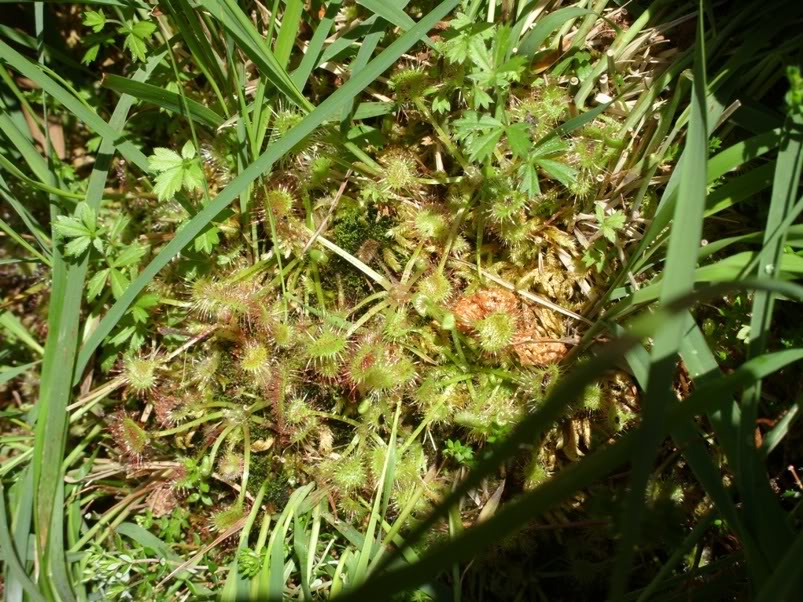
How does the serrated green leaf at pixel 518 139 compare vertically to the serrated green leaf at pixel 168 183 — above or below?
above

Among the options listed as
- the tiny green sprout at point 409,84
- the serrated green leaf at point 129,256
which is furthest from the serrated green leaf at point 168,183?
the tiny green sprout at point 409,84

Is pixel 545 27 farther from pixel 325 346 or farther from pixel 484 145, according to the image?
pixel 325 346

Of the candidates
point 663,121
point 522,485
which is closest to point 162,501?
point 522,485

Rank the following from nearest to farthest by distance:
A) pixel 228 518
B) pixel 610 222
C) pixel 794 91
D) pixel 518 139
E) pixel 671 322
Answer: pixel 671 322 < pixel 794 91 < pixel 518 139 < pixel 610 222 < pixel 228 518

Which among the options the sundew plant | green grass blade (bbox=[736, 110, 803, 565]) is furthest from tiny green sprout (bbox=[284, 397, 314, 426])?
green grass blade (bbox=[736, 110, 803, 565])

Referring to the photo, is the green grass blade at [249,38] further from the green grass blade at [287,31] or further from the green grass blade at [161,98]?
the green grass blade at [161,98]

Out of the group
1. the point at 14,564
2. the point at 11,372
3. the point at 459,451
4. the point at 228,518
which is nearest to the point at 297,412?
the point at 228,518

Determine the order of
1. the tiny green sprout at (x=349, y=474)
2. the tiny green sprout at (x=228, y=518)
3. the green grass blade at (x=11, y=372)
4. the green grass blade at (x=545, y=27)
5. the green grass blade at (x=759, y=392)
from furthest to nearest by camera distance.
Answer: the green grass blade at (x=11, y=372) → the tiny green sprout at (x=228, y=518) → the tiny green sprout at (x=349, y=474) → the green grass blade at (x=545, y=27) → the green grass blade at (x=759, y=392)
